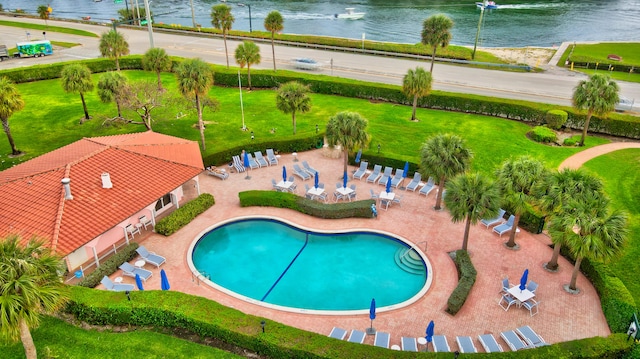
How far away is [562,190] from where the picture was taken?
21.0 m

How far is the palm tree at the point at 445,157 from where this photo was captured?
2509 cm

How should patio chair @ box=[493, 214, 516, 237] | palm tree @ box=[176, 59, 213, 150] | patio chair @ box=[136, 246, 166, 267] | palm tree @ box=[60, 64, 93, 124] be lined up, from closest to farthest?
patio chair @ box=[136, 246, 166, 267] → patio chair @ box=[493, 214, 516, 237] → palm tree @ box=[176, 59, 213, 150] → palm tree @ box=[60, 64, 93, 124]

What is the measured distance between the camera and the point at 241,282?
874 inches

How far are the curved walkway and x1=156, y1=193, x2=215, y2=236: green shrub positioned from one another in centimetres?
2425

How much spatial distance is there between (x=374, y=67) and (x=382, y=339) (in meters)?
42.1

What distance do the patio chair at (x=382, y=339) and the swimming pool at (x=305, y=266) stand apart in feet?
6.61

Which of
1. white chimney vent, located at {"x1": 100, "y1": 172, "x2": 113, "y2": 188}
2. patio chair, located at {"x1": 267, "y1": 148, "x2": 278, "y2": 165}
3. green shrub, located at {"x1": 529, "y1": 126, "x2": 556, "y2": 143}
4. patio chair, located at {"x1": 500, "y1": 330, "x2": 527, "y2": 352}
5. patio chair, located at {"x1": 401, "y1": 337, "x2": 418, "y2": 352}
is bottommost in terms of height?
patio chair, located at {"x1": 401, "y1": 337, "x2": 418, "y2": 352}

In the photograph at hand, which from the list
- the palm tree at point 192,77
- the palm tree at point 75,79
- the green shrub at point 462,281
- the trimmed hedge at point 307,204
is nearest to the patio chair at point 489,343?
the green shrub at point 462,281

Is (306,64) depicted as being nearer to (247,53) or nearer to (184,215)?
(247,53)

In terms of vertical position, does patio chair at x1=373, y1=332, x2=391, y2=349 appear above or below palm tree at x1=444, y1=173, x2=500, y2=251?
below

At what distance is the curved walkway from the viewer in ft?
106

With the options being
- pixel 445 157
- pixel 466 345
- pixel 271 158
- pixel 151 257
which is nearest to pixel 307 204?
pixel 271 158

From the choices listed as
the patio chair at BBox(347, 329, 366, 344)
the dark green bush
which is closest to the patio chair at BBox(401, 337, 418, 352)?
the patio chair at BBox(347, 329, 366, 344)

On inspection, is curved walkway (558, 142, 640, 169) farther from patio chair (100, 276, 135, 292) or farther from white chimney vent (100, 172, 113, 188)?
white chimney vent (100, 172, 113, 188)
